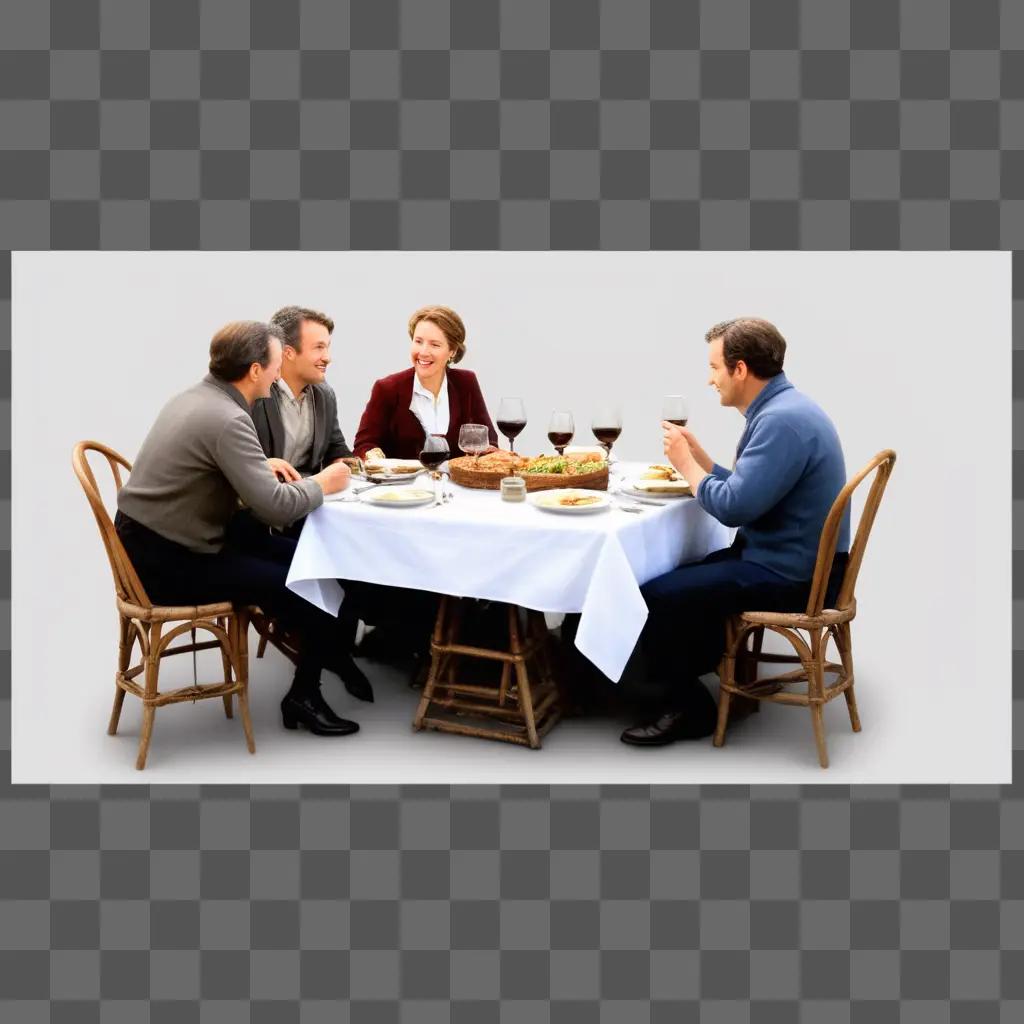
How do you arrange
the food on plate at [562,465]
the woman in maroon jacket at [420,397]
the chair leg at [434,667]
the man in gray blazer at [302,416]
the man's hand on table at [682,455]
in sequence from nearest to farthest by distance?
the man's hand on table at [682,455], the chair leg at [434,667], the food on plate at [562,465], the man in gray blazer at [302,416], the woman in maroon jacket at [420,397]

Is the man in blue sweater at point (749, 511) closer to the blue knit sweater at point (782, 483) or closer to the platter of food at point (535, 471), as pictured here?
the blue knit sweater at point (782, 483)

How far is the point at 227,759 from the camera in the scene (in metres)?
4.39

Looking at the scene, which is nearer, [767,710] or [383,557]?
[383,557]

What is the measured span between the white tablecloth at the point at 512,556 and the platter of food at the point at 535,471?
13 cm

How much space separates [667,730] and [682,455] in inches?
37.5

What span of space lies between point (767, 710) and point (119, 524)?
244 cm

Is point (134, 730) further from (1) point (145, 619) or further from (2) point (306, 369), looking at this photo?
(2) point (306, 369)

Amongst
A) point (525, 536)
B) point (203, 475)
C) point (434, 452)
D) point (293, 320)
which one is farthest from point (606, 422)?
point (203, 475)

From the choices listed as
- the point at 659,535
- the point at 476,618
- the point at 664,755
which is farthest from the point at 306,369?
the point at 664,755

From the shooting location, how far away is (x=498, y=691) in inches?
179

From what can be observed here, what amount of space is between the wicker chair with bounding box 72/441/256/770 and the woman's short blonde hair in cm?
149

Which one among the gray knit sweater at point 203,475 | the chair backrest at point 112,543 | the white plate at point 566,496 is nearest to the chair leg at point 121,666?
the chair backrest at point 112,543

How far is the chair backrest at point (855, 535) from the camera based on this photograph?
4.14 m

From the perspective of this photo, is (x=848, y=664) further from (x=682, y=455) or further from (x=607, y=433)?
(x=607, y=433)
